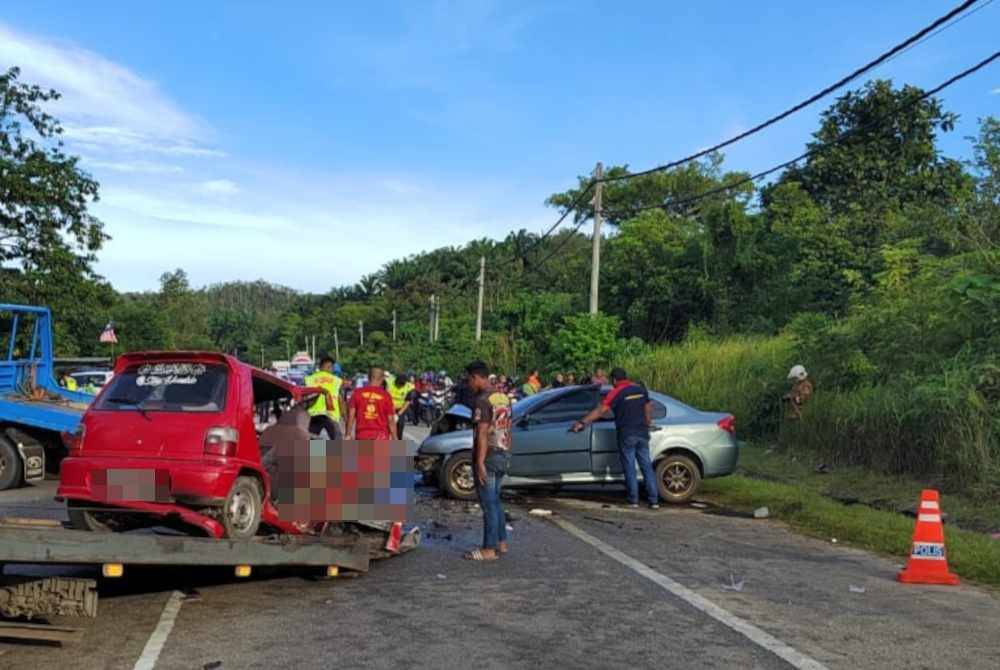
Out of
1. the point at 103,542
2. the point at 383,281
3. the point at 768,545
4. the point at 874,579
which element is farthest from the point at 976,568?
the point at 383,281

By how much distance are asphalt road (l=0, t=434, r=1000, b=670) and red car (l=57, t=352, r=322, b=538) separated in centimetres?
62

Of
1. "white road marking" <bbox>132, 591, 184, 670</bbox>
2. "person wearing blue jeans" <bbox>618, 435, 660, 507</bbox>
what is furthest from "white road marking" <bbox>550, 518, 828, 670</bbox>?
"white road marking" <bbox>132, 591, 184, 670</bbox>

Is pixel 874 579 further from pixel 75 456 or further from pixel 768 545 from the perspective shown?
pixel 75 456

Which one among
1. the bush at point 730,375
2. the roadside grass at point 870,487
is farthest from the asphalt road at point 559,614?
the bush at point 730,375

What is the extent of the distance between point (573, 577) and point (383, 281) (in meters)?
91.7

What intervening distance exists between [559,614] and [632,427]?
5749 millimetres

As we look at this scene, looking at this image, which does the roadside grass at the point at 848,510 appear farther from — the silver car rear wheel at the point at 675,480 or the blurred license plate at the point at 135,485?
the blurred license plate at the point at 135,485

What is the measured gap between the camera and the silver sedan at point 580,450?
1239 centimetres

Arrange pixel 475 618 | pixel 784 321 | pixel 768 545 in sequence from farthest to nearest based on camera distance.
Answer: pixel 784 321 → pixel 768 545 → pixel 475 618

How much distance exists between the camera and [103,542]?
555 centimetres

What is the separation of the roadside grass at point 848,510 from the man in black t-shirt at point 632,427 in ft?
4.44

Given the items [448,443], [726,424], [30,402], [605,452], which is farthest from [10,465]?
[726,424]

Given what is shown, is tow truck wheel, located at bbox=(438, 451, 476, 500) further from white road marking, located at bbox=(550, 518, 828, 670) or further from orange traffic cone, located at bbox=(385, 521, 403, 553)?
orange traffic cone, located at bbox=(385, 521, 403, 553)

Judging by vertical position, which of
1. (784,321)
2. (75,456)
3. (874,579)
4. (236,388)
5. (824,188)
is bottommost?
(874,579)
